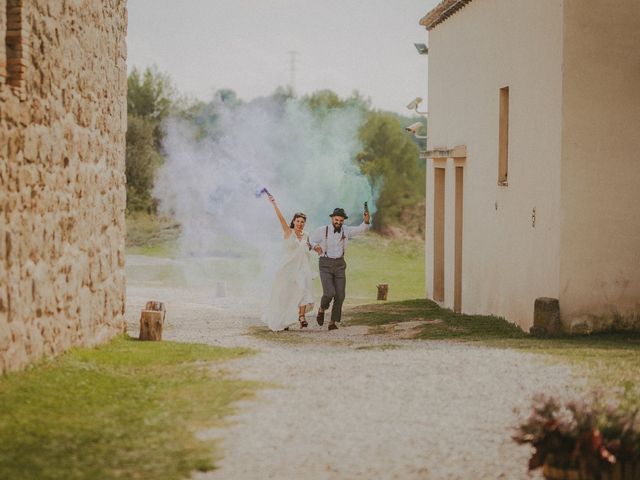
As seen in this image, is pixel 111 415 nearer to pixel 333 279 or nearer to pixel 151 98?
pixel 333 279

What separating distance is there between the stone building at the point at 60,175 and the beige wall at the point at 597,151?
5.09m

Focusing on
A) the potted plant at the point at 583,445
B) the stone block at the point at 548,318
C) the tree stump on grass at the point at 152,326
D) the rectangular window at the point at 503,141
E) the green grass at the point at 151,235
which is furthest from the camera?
the green grass at the point at 151,235

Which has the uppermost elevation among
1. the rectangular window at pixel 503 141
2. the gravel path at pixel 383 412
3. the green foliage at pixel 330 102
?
the green foliage at pixel 330 102

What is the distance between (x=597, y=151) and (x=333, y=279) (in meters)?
4.43

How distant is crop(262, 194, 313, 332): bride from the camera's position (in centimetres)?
1573

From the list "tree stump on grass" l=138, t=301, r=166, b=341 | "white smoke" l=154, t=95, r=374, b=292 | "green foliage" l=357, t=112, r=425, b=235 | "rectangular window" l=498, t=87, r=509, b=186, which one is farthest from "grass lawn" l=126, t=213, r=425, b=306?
"tree stump on grass" l=138, t=301, r=166, b=341

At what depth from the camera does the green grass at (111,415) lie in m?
6.71

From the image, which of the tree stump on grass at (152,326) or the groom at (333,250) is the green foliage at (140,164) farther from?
the tree stump on grass at (152,326)

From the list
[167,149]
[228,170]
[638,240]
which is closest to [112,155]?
[638,240]

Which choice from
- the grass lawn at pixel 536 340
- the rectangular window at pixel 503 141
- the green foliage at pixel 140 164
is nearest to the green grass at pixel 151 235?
the green foliage at pixel 140 164

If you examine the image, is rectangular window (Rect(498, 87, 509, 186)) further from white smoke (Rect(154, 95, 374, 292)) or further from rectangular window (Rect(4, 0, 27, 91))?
white smoke (Rect(154, 95, 374, 292))

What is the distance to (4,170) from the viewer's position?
8711mm

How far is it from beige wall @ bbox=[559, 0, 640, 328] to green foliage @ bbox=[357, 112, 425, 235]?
28.6 m

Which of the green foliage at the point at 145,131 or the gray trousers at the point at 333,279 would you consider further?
the green foliage at the point at 145,131
